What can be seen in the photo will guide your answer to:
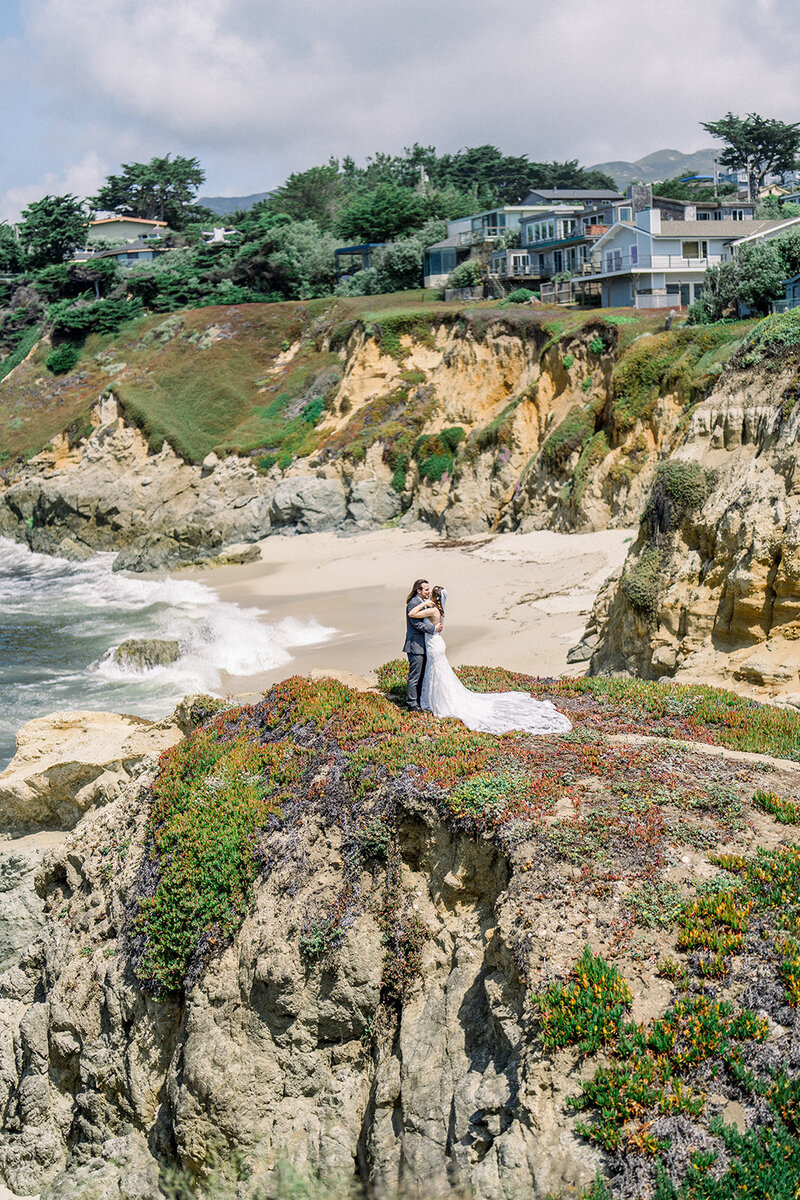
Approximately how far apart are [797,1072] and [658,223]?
4847 centimetres

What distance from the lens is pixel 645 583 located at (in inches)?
673

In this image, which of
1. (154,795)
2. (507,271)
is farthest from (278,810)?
(507,271)

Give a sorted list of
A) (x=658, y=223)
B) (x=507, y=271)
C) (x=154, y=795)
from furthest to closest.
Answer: (x=507, y=271)
(x=658, y=223)
(x=154, y=795)

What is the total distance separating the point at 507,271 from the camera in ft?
193

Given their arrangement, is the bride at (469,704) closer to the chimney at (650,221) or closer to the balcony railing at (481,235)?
the chimney at (650,221)

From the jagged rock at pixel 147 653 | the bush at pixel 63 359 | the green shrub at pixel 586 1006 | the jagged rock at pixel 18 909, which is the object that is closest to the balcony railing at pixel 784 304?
the jagged rock at pixel 147 653

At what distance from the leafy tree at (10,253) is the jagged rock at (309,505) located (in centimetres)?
5187

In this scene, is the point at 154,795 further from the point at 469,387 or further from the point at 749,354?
the point at 469,387

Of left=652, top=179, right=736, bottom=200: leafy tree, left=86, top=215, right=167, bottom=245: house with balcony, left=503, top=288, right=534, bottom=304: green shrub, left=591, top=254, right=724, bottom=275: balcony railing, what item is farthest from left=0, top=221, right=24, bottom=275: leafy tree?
left=591, top=254, right=724, bottom=275: balcony railing

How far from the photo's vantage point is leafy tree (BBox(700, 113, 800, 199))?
290 ft

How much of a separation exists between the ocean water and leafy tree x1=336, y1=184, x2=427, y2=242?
125ft

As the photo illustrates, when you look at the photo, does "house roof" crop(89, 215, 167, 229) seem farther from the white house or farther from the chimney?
the chimney

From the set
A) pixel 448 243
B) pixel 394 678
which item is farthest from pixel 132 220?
pixel 394 678

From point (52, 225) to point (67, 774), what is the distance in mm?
77721
